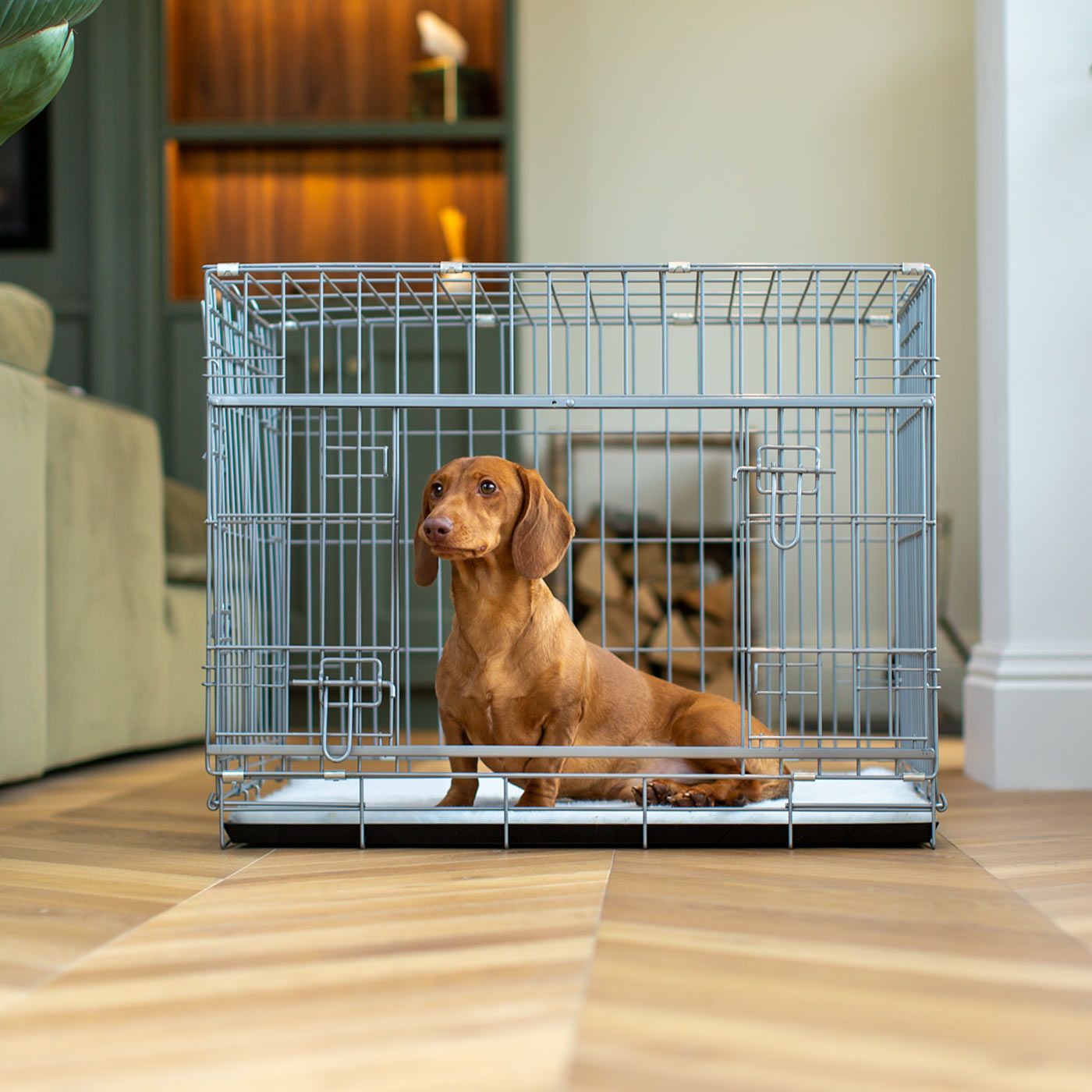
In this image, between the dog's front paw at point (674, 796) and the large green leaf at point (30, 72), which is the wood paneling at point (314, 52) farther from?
the dog's front paw at point (674, 796)

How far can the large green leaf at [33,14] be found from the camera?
1.47m

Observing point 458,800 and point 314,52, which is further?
point 314,52

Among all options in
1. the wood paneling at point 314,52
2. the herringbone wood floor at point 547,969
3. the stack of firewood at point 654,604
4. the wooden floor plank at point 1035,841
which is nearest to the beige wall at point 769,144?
the wood paneling at point 314,52

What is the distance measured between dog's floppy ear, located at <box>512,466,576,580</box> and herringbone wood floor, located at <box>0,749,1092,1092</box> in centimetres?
42

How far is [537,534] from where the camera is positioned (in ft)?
5.53

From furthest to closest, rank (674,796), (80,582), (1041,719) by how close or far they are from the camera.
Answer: (80,582), (1041,719), (674,796)

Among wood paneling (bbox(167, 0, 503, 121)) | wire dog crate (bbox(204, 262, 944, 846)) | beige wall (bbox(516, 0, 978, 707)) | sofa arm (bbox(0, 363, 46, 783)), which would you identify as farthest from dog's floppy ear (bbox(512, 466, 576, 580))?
wood paneling (bbox(167, 0, 503, 121))

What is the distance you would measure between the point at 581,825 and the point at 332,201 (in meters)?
2.84

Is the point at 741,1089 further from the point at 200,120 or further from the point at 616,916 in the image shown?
the point at 200,120

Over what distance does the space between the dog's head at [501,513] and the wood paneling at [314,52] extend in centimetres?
254

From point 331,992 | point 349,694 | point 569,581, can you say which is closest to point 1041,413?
point 569,581

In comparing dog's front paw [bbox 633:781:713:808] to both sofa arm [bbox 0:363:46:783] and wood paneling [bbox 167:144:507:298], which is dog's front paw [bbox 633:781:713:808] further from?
wood paneling [bbox 167:144:507:298]

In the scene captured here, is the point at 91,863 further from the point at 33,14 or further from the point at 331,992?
the point at 33,14

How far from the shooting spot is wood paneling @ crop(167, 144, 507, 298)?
3.79 metres
